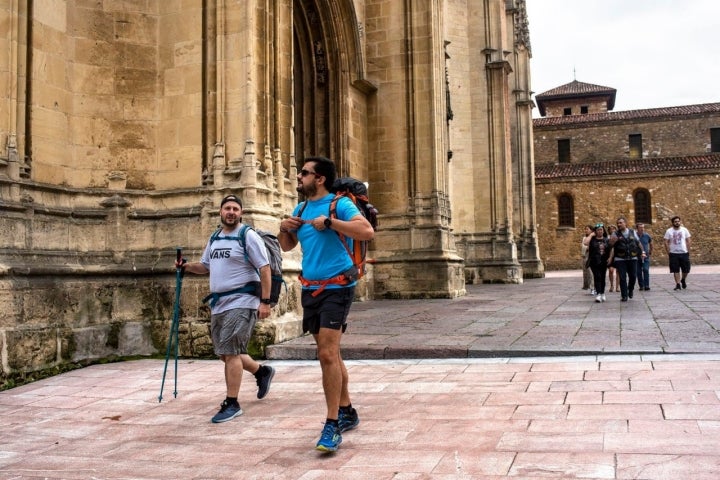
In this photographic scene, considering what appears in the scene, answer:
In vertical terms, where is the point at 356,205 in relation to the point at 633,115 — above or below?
below

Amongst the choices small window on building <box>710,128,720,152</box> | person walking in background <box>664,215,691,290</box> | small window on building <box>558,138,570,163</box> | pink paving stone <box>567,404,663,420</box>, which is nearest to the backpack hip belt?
pink paving stone <box>567,404,663,420</box>

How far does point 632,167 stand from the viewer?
46625 mm

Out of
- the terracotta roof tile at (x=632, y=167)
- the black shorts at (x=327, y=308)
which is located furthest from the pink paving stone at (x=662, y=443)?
the terracotta roof tile at (x=632, y=167)

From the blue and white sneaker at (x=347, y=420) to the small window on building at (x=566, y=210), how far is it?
43.3 metres

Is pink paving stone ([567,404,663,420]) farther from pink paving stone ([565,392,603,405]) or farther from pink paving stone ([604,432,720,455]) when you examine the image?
pink paving stone ([604,432,720,455])

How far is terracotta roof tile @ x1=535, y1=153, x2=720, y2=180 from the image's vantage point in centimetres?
4400

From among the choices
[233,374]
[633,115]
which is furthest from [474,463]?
[633,115]

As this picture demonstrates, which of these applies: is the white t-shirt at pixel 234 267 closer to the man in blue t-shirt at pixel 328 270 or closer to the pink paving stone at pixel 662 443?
the man in blue t-shirt at pixel 328 270

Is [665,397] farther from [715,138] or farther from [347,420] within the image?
[715,138]

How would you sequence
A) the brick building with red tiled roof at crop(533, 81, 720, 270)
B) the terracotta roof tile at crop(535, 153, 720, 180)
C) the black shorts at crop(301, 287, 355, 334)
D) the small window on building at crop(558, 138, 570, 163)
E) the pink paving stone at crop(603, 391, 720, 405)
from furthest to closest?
1. the small window on building at crop(558, 138, 570, 163)
2. the terracotta roof tile at crop(535, 153, 720, 180)
3. the brick building with red tiled roof at crop(533, 81, 720, 270)
4. the pink paving stone at crop(603, 391, 720, 405)
5. the black shorts at crop(301, 287, 355, 334)

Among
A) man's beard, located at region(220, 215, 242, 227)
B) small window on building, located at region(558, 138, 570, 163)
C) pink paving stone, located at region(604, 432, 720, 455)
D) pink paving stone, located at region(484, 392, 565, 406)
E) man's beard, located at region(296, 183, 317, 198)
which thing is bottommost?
pink paving stone, located at region(604, 432, 720, 455)

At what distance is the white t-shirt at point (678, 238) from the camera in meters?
15.9

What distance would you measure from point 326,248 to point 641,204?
44.6 m

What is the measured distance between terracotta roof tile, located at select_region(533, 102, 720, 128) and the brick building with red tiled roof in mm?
70
